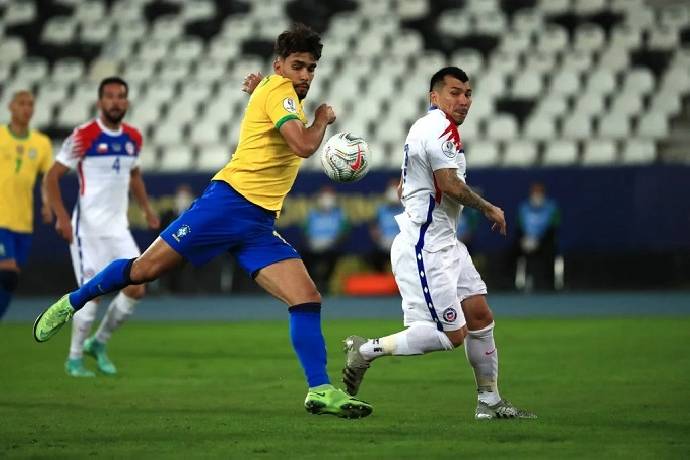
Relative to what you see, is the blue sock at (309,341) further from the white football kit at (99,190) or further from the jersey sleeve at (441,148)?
the white football kit at (99,190)

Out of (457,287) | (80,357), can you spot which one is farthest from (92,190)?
(457,287)

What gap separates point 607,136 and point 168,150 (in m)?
8.47

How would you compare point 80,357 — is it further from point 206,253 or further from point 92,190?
point 206,253

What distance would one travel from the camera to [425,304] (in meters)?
8.16

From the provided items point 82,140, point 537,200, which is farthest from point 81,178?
point 537,200

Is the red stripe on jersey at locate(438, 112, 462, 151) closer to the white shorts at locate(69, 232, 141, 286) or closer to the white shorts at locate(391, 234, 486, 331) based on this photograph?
the white shorts at locate(391, 234, 486, 331)

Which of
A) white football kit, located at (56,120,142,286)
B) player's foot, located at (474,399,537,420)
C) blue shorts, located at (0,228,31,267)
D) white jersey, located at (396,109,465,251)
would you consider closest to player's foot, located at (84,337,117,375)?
white football kit, located at (56,120,142,286)

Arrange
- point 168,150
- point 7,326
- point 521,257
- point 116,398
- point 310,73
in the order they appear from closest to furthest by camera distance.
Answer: point 310,73
point 116,398
point 7,326
point 521,257
point 168,150

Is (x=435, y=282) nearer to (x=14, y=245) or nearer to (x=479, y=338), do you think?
(x=479, y=338)

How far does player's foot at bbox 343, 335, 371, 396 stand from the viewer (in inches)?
334

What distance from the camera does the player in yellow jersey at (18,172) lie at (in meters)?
12.4

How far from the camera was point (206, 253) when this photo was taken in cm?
822

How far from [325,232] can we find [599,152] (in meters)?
5.24

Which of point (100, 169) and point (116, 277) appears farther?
point (100, 169)
